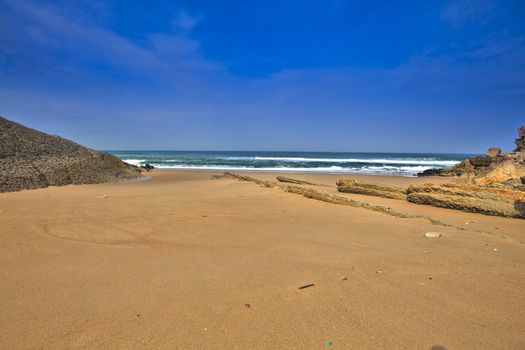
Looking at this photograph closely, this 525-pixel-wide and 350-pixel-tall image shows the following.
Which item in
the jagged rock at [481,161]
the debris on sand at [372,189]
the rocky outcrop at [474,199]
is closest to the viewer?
the rocky outcrop at [474,199]

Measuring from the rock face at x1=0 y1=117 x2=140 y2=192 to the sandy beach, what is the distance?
14.1 ft

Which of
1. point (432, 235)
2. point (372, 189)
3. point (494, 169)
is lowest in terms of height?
point (432, 235)

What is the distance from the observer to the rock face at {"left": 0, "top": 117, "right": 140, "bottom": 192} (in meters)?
8.00

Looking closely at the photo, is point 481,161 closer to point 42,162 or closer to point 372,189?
point 372,189

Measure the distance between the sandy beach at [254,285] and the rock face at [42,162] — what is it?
4.30 meters

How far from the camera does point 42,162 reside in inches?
360

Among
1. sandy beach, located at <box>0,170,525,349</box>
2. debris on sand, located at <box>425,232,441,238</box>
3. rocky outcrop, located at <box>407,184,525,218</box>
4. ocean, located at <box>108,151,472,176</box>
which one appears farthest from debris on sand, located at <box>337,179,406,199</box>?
ocean, located at <box>108,151,472,176</box>

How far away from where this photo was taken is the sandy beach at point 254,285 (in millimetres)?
1799

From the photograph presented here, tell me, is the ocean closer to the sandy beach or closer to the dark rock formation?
the dark rock formation

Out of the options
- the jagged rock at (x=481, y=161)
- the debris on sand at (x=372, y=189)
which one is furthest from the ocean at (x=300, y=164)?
the debris on sand at (x=372, y=189)

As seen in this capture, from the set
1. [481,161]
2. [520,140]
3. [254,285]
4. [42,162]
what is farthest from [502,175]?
[520,140]

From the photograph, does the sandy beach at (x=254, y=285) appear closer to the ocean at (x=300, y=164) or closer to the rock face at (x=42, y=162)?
the rock face at (x=42, y=162)

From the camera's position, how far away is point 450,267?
2836 millimetres

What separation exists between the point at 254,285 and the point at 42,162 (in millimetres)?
9629
